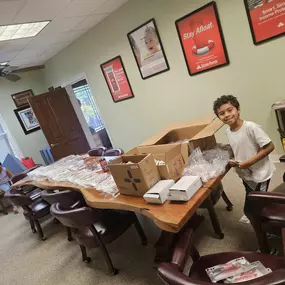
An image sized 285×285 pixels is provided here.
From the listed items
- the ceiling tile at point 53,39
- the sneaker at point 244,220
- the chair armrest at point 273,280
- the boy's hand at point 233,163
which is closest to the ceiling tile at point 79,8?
the ceiling tile at point 53,39

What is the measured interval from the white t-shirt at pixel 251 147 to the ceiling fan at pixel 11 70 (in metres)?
4.94

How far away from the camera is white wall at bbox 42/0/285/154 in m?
2.85

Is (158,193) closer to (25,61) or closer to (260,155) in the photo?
(260,155)

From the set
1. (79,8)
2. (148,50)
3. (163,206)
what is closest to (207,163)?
(163,206)

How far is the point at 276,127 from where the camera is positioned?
9.82 feet

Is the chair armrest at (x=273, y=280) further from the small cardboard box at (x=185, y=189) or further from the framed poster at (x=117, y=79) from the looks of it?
the framed poster at (x=117, y=79)

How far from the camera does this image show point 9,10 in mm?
2803

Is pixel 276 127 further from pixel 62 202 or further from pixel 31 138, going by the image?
pixel 31 138

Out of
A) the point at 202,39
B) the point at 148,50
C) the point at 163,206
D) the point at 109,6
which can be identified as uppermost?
the point at 109,6

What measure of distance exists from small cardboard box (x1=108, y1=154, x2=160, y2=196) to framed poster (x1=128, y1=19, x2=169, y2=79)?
7.82 ft

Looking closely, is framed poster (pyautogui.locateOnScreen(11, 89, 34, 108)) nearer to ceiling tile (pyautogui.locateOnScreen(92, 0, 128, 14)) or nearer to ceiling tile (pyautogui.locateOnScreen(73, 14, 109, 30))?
ceiling tile (pyautogui.locateOnScreen(73, 14, 109, 30))

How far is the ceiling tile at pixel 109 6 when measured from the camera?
3542 millimetres

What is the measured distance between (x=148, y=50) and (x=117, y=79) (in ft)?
3.22

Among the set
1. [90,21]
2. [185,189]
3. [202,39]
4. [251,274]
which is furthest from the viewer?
[90,21]
